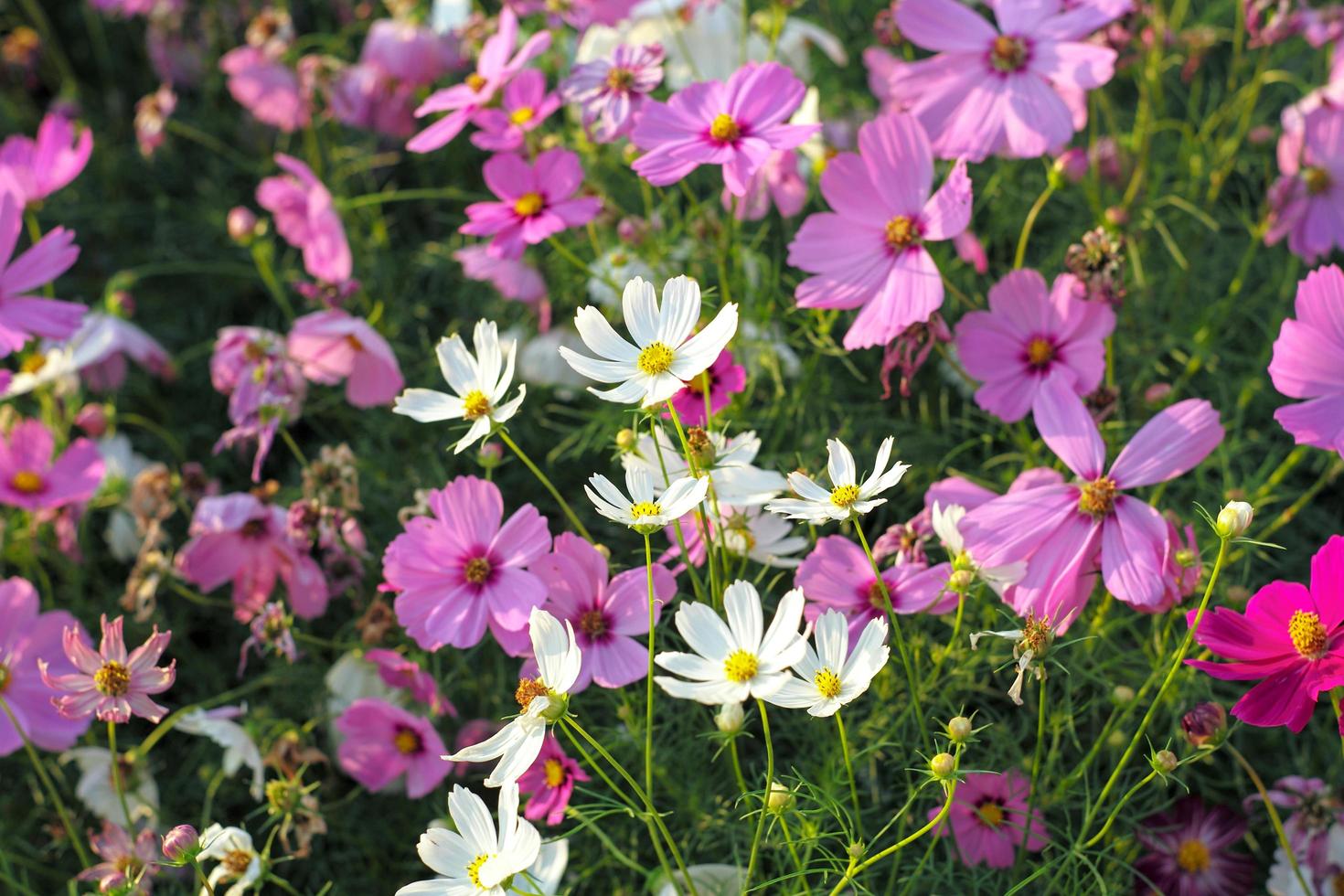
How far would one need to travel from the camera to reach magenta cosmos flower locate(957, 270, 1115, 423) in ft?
3.20

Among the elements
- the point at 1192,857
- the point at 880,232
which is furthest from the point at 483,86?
the point at 1192,857

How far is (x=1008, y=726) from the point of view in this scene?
1048 mm

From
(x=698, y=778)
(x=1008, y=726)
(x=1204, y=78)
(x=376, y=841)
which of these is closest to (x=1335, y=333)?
(x=1008, y=726)

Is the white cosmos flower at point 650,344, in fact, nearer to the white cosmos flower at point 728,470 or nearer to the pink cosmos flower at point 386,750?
the white cosmos flower at point 728,470

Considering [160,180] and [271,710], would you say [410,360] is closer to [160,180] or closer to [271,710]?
[271,710]

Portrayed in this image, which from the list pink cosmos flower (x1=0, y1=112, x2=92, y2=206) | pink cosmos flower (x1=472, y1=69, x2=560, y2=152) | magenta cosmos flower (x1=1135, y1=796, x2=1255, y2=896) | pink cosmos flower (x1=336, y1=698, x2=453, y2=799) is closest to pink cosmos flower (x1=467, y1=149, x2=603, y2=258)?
pink cosmos flower (x1=472, y1=69, x2=560, y2=152)

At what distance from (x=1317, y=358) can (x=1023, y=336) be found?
21cm

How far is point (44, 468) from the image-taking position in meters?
1.20

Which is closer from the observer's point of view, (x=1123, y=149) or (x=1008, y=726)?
(x=1008, y=726)

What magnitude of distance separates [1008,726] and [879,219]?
0.41 m

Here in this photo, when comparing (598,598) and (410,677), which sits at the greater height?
(598,598)

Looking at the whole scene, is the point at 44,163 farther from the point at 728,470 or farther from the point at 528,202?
the point at 728,470

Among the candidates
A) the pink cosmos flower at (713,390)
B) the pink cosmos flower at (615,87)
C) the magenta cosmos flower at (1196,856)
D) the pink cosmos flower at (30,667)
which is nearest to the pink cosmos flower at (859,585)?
the pink cosmos flower at (713,390)

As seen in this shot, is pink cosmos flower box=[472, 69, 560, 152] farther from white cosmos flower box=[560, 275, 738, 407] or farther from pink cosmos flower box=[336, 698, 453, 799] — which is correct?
pink cosmos flower box=[336, 698, 453, 799]
